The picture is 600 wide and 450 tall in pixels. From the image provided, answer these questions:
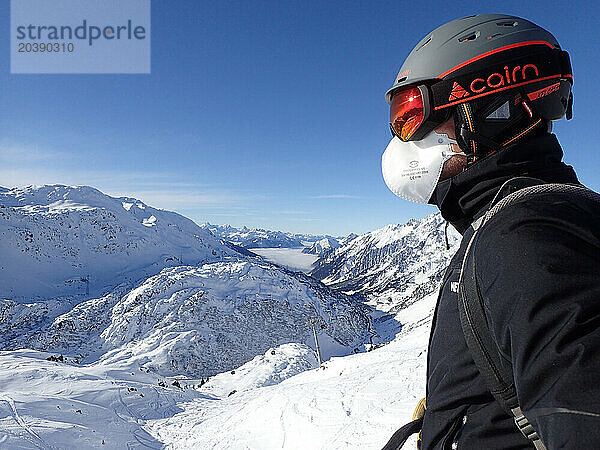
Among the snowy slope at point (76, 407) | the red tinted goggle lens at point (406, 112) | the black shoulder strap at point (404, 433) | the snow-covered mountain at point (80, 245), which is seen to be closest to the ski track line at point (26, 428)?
the snowy slope at point (76, 407)

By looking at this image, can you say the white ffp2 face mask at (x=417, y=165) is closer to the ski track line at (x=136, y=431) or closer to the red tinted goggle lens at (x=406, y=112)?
the red tinted goggle lens at (x=406, y=112)

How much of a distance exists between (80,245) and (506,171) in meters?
93.4

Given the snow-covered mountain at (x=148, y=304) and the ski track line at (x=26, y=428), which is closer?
the ski track line at (x=26, y=428)

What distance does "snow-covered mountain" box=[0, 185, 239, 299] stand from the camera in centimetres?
6969

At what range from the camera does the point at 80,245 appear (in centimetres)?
7975

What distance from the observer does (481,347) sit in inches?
56.6

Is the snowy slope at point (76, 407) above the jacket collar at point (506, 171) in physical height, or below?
below

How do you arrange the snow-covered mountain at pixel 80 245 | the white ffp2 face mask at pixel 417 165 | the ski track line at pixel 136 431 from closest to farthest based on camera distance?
1. the white ffp2 face mask at pixel 417 165
2. the ski track line at pixel 136 431
3. the snow-covered mountain at pixel 80 245

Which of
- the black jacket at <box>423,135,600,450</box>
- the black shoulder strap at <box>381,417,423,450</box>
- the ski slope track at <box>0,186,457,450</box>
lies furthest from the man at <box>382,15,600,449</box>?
the ski slope track at <box>0,186,457,450</box>

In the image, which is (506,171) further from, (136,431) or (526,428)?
(136,431)

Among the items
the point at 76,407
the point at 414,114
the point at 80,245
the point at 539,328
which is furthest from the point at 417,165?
the point at 80,245

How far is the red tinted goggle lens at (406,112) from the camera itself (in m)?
2.15

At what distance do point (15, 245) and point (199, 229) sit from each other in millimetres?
40263

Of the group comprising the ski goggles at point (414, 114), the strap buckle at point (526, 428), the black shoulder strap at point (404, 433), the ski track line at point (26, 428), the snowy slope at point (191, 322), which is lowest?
the snowy slope at point (191, 322)
